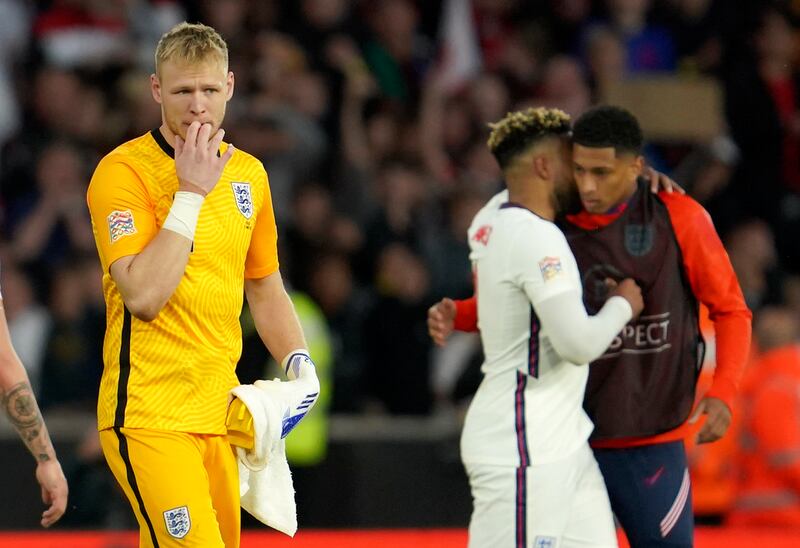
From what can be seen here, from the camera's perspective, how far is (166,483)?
174 inches

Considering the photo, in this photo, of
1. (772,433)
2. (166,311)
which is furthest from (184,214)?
(772,433)

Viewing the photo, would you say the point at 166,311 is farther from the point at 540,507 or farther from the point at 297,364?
the point at 540,507

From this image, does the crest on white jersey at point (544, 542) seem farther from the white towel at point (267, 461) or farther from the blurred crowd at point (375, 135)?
the blurred crowd at point (375, 135)

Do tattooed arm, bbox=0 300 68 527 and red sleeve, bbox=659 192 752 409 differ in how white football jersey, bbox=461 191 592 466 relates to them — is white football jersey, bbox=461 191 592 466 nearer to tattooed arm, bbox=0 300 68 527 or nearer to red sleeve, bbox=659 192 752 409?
red sleeve, bbox=659 192 752 409

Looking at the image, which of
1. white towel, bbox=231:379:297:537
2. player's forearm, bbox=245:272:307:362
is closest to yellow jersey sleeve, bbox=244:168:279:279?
player's forearm, bbox=245:272:307:362

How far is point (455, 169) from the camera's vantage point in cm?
1053

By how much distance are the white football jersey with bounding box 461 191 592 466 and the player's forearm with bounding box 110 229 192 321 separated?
1.14 metres

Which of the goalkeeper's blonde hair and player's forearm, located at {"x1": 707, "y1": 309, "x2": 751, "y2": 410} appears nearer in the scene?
the goalkeeper's blonde hair

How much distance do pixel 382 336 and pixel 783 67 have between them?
10.8 feet

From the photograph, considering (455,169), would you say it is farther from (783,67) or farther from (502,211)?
(502,211)

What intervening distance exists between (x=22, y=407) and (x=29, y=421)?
0.05 m

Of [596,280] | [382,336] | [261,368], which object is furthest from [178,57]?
[382,336]

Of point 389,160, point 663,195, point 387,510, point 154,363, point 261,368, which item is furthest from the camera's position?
point 389,160

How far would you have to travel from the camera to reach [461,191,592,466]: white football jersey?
4.95 meters
